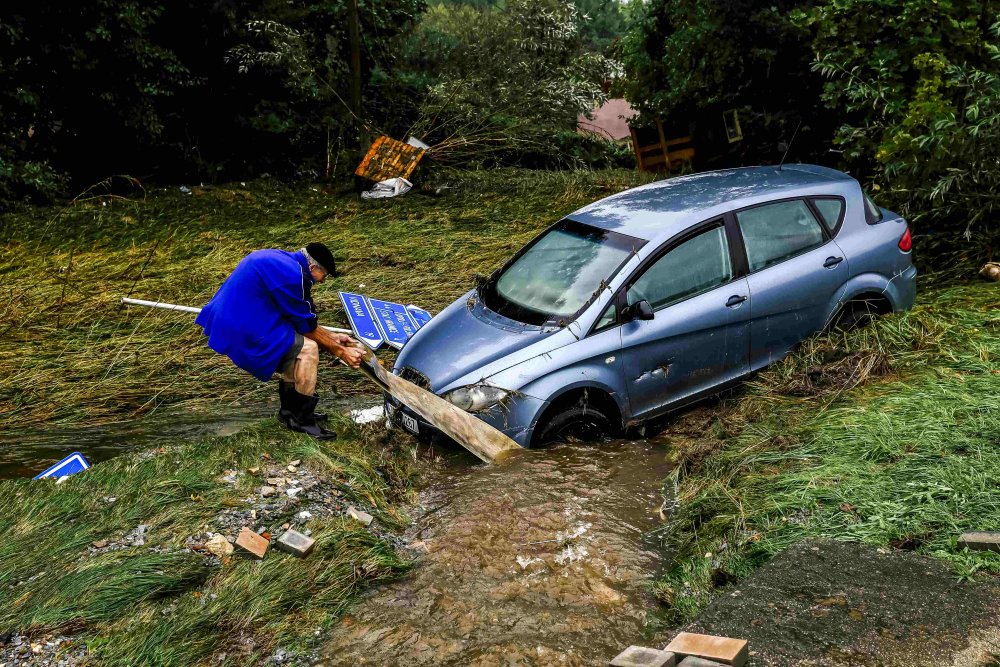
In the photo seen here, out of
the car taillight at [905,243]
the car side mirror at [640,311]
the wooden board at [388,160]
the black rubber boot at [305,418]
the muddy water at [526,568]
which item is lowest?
the muddy water at [526,568]

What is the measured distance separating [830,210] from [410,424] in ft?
11.4

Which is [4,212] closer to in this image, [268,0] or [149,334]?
[268,0]

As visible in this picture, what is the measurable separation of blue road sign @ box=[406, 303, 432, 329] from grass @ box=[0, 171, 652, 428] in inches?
22.3

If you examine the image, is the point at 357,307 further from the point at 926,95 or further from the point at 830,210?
the point at 926,95

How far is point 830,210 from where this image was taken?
6.78 metres

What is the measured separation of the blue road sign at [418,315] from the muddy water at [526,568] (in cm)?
256

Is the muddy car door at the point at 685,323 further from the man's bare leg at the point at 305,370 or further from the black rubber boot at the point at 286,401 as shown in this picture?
the black rubber boot at the point at 286,401

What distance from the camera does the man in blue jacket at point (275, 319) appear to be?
18.8 ft

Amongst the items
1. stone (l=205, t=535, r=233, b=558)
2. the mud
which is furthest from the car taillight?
stone (l=205, t=535, r=233, b=558)

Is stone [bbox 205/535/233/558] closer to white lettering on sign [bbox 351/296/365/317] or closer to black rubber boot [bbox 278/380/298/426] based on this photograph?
black rubber boot [bbox 278/380/298/426]

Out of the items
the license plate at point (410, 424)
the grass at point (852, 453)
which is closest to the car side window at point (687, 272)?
the grass at point (852, 453)

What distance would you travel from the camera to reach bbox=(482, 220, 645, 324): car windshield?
615 cm

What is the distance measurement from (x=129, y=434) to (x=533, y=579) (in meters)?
3.63

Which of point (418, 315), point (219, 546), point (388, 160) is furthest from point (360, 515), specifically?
point (388, 160)
